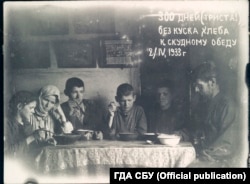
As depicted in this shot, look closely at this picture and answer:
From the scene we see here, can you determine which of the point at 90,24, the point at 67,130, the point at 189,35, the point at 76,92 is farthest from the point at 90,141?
the point at 189,35

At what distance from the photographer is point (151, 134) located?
4.73m

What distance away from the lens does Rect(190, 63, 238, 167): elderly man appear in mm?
4734

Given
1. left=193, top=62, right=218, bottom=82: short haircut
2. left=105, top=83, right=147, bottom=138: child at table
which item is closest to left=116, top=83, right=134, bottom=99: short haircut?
left=105, top=83, right=147, bottom=138: child at table

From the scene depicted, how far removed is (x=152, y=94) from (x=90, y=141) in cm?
89

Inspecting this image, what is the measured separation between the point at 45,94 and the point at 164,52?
144 centimetres

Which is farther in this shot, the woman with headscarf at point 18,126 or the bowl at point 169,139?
the woman with headscarf at point 18,126

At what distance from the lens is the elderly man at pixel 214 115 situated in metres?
4.73

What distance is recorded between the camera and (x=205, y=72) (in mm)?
4730

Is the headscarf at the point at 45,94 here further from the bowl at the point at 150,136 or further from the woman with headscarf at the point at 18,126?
the bowl at the point at 150,136

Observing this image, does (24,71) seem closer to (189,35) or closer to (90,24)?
(90,24)

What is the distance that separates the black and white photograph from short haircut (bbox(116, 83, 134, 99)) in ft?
0.04

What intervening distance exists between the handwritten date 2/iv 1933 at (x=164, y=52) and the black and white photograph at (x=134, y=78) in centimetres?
1

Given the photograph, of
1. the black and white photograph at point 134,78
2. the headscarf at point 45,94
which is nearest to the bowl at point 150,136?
the black and white photograph at point 134,78

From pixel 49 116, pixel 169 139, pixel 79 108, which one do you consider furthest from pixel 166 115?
pixel 49 116
